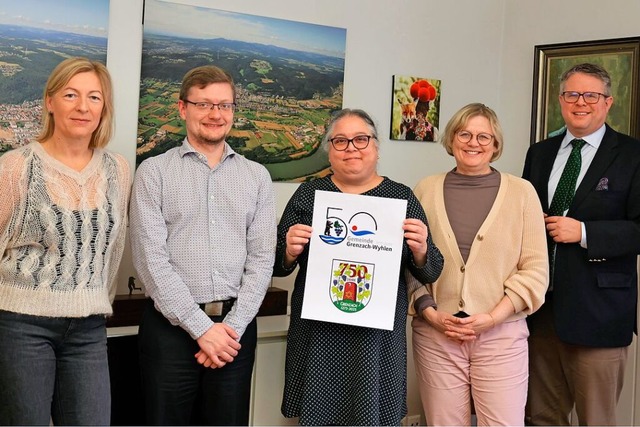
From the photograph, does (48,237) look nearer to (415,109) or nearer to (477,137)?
(477,137)

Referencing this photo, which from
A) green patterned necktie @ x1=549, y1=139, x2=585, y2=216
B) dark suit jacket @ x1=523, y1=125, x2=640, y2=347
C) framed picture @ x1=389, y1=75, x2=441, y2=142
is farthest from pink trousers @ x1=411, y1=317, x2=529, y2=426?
framed picture @ x1=389, y1=75, x2=441, y2=142

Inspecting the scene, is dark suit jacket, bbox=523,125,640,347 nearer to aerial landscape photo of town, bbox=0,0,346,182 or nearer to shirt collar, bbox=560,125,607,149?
shirt collar, bbox=560,125,607,149

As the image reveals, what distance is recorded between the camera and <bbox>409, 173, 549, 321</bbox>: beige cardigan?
244 cm

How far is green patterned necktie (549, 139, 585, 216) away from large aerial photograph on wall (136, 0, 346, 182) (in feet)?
4.05

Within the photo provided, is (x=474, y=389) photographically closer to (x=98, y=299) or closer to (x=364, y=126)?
(x=364, y=126)

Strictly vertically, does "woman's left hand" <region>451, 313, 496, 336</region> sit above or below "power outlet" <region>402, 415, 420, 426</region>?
above

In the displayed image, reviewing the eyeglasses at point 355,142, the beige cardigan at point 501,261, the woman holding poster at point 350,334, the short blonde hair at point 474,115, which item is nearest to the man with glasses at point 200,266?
the woman holding poster at point 350,334

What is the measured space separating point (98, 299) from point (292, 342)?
658mm

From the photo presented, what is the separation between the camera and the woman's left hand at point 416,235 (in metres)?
2.25

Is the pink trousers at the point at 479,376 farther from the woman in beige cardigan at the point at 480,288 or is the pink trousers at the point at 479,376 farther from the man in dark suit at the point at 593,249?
the man in dark suit at the point at 593,249

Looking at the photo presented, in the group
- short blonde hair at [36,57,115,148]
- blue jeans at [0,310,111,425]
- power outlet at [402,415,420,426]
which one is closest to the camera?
blue jeans at [0,310,111,425]

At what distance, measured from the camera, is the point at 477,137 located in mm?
2477

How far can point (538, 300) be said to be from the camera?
8.03 feet

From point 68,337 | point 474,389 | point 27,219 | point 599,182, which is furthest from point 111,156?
point 599,182
